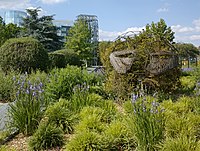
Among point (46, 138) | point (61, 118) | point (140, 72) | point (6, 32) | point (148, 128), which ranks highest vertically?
point (6, 32)

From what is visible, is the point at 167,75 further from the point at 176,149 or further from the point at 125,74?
the point at 176,149

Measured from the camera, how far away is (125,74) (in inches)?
296

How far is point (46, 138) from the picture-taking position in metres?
4.38

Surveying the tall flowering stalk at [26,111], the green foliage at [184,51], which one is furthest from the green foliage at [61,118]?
the green foliage at [184,51]

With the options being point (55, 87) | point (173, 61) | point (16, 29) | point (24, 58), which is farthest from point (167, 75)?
point (16, 29)

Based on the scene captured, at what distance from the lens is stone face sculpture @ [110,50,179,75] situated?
7230 mm

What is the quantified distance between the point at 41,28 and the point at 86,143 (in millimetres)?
28120

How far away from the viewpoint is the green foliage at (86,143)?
389 cm

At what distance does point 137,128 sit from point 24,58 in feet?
28.7

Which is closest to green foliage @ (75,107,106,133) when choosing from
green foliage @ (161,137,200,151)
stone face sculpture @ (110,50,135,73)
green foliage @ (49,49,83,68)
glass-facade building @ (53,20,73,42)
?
green foliage @ (161,137,200,151)

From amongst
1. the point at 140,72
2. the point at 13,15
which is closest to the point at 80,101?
the point at 140,72

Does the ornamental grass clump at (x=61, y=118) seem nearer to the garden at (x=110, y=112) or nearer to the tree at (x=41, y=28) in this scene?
the garden at (x=110, y=112)

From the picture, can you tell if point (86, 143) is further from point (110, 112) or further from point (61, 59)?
point (61, 59)

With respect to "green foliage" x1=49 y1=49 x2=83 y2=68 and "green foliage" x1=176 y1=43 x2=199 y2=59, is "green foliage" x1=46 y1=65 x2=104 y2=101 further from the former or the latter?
"green foliage" x1=49 y1=49 x2=83 y2=68
